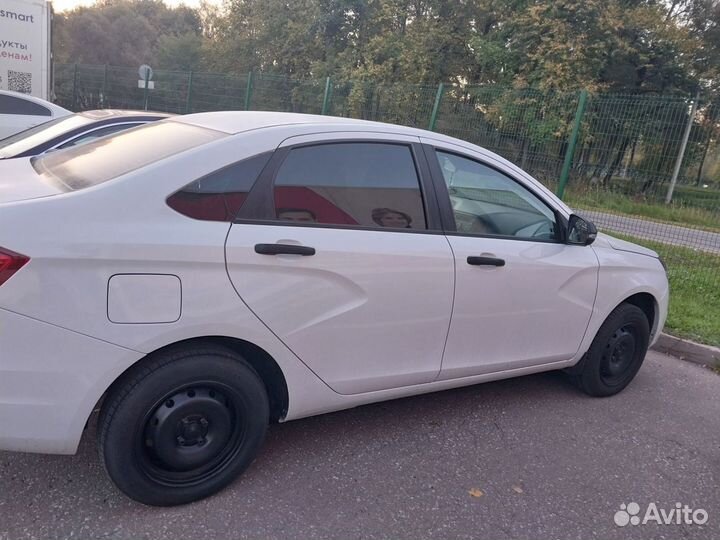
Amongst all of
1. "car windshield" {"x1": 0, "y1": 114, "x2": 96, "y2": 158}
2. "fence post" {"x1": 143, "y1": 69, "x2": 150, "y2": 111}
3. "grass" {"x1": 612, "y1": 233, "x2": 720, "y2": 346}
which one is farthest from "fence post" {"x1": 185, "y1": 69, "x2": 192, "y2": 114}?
"grass" {"x1": 612, "y1": 233, "x2": 720, "y2": 346}

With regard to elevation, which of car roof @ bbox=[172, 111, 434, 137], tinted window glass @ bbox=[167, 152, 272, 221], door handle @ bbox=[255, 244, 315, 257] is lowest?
door handle @ bbox=[255, 244, 315, 257]

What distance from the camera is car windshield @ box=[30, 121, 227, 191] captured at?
2.57 metres

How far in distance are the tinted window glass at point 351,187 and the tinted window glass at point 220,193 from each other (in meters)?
0.13

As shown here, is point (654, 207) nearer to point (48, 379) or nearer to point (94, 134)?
point (94, 134)

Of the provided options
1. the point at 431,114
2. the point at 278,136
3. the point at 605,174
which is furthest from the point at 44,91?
the point at 278,136

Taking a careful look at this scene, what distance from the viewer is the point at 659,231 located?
8.41 m

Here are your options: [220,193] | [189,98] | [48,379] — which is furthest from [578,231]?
[189,98]

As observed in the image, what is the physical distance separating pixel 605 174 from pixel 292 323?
7.53 meters

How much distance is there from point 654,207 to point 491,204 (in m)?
6.02

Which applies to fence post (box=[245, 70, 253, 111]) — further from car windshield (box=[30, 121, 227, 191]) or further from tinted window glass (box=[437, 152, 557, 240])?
tinted window glass (box=[437, 152, 557, 240])

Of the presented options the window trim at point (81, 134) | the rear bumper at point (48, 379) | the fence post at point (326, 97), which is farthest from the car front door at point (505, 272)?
the fence post at point (326, 97)

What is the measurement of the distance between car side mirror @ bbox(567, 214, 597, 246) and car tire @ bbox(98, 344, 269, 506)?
2.07 metres

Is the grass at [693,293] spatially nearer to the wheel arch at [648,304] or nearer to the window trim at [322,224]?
the wheel arch at [648,304]

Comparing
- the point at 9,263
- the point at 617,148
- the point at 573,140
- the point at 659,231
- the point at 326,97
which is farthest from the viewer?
the point at 326,97
